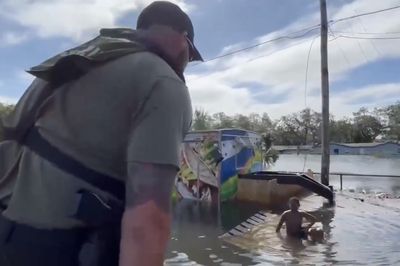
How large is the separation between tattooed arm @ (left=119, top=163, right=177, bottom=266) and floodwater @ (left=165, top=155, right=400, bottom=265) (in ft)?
24.8

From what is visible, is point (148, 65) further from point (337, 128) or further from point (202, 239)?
point (337, 128)

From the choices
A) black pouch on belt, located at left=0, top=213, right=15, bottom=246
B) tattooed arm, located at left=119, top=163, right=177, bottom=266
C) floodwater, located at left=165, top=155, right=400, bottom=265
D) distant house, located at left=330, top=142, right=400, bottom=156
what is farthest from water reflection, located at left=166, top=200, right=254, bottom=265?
distant house, located at left=330, top=142, right=400, bottom=156

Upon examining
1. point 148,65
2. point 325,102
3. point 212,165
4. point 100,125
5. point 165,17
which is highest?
point 325,102

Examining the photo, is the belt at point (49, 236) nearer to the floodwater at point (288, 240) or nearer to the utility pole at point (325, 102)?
the floodwater at point (288, 240)

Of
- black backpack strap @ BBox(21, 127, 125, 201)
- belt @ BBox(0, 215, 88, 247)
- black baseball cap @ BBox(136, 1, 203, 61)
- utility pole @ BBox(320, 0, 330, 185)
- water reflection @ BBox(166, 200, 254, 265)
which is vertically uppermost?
utility pole @ BBox(320, 0, 330, 185)

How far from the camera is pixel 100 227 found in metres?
1.29

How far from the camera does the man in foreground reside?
3.84ft

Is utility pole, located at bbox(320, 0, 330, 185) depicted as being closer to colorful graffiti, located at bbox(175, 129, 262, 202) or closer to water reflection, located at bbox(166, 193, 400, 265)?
water reflection, located at bbox(166, 193, 400, 265)

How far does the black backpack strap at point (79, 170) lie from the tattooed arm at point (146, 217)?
4.6 inches

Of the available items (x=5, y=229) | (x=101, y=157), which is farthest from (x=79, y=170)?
(x=5, y=229)

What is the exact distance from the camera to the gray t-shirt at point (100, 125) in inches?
48.2

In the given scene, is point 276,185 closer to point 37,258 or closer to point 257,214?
point 257,214

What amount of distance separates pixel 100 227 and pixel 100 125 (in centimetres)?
→ 28

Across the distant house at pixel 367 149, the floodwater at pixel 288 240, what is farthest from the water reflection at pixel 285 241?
the distant house at pixel 367 149
